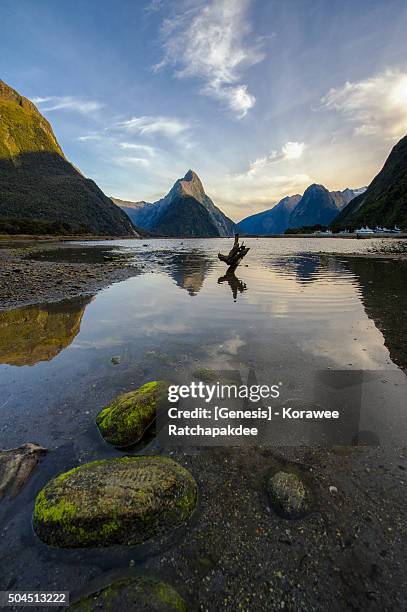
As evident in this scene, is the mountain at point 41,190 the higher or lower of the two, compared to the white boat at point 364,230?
higher

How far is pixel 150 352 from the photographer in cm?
823

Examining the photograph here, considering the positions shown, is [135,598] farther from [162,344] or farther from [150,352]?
[162,344]

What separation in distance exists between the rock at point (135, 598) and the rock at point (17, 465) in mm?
1878

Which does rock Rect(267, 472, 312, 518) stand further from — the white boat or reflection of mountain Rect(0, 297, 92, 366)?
the white boat

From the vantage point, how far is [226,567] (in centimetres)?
297

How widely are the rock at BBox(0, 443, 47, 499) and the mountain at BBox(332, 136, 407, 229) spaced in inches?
5837

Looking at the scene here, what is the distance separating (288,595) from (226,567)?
64 centimetres

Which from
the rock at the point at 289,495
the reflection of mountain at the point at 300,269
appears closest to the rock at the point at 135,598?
the rock at the point at 289,495

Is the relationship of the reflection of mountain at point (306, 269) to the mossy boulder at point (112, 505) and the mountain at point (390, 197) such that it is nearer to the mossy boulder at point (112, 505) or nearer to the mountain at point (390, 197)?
the mossy boulder at point (112, 505)

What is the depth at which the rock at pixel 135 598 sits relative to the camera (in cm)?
253

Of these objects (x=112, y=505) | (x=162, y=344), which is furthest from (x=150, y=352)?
(x=112, y=505)

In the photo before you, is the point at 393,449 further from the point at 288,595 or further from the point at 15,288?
the point at 15,288

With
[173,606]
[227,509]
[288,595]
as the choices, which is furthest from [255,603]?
[227,509]

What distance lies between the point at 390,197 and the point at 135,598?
183539 mm
